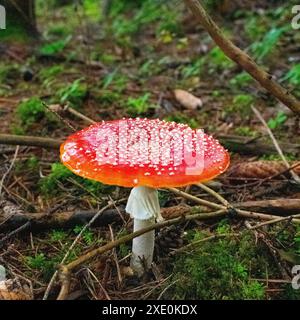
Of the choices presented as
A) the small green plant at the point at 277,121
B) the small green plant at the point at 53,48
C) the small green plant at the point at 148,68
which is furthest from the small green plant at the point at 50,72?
the small green plant at the point at 277,121

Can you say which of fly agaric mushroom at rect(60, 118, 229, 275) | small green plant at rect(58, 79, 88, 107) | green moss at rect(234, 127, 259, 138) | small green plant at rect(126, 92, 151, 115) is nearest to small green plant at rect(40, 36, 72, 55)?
small green plant at rect(58, 79, 88, 107)

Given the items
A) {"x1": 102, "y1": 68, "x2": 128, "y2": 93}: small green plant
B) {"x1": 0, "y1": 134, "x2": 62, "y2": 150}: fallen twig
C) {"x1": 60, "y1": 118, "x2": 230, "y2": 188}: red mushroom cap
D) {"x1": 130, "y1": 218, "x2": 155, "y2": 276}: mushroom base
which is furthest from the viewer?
{"x1": 102, "y1": 68, "x2": 128, "y2": 93}: small green plant

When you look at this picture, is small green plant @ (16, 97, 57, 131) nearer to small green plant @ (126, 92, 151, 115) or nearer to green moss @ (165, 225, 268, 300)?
small green plant @ (126, 92, 151, 115)

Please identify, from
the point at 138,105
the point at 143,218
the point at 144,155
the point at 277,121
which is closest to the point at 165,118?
the point at 138,105

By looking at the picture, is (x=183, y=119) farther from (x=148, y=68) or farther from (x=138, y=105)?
(x=148, y=68)

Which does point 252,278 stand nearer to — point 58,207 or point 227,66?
point 58,207

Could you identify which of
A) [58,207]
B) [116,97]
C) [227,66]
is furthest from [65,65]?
[58,207]
